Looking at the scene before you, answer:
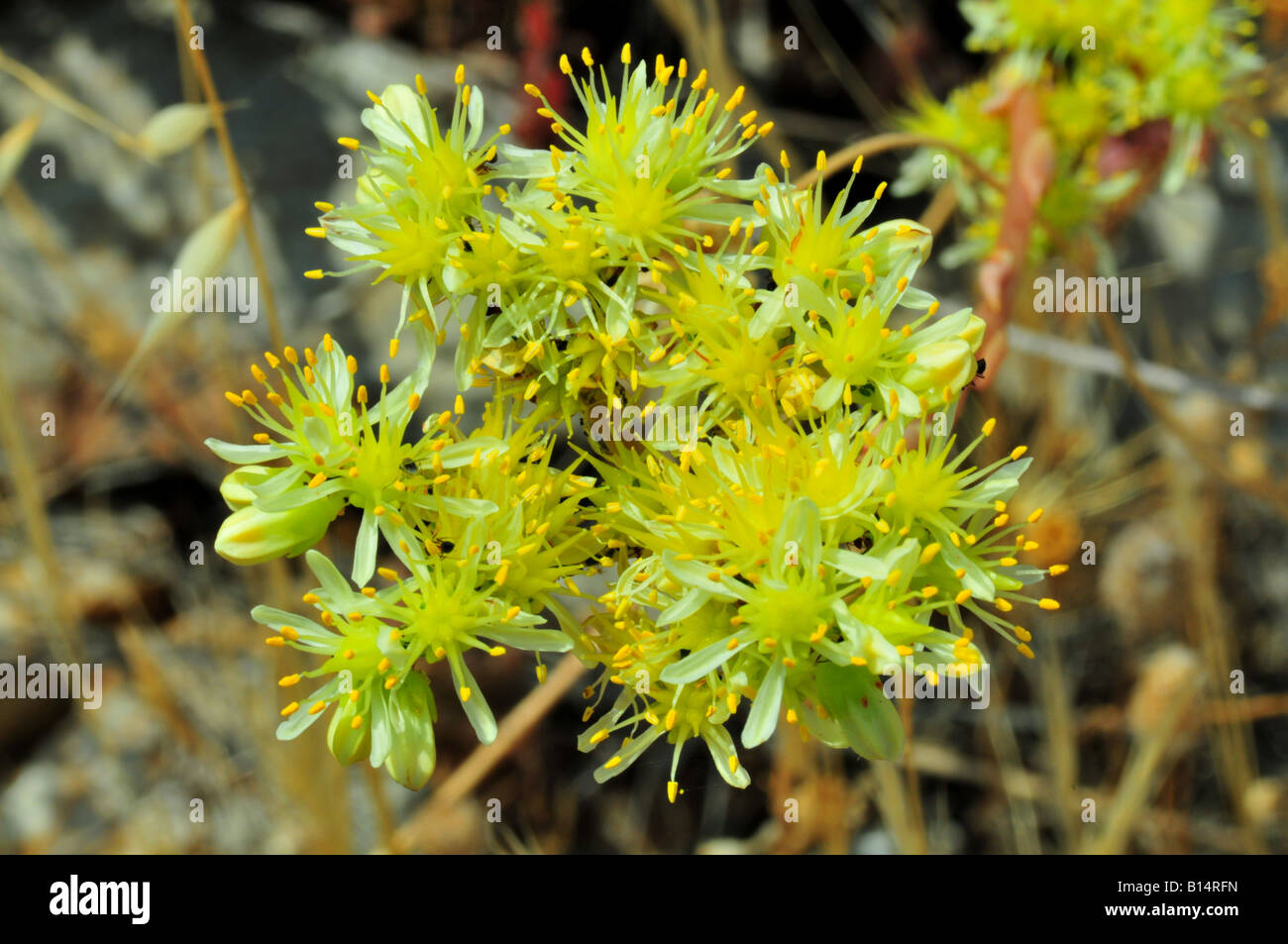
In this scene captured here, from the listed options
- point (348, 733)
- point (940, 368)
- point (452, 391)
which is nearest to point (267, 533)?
point (348, 733)

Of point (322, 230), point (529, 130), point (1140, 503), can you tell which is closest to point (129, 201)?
point (529, 130)

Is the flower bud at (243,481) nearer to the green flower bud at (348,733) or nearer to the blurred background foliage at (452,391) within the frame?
the green flower bud at (348,733)

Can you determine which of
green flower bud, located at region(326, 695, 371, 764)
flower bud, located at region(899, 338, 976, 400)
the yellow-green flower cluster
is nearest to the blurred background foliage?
the yellow-green flower cluster

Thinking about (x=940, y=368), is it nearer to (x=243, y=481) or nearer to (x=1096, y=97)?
(x=243, y=481)

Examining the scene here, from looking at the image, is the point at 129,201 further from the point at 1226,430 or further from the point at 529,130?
the point at 1226,430

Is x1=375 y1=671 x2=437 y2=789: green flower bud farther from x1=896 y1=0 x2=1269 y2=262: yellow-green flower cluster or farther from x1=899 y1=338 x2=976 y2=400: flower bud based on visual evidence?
x1=896 y1=0 x2=1269 y2=262: yellow-green flower cluster
